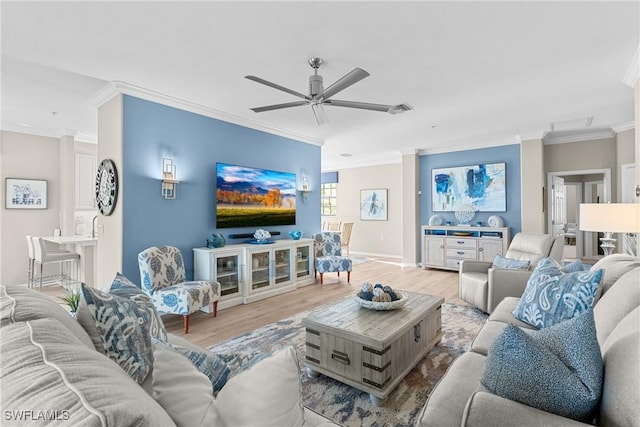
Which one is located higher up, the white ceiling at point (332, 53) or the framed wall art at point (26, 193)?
the white ceiling at point (332, 53)

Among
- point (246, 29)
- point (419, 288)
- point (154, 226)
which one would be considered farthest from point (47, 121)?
point (419, 288)

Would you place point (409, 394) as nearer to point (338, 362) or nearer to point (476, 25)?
point (338, 362)

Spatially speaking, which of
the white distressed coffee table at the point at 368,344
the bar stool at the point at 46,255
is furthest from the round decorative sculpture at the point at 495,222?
the bar stool at the point at 46,255

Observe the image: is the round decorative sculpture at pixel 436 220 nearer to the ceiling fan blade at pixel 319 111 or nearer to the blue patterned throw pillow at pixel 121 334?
the ceiling fan blade at pixel 319 111

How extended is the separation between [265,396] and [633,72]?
13.8 feet

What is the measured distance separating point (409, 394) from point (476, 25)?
2.66 m

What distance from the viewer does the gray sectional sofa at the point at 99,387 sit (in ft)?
1.63

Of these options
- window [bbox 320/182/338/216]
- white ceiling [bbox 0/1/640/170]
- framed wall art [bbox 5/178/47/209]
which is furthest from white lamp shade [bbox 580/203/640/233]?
framed wall art [bbox 5/178/47/209]

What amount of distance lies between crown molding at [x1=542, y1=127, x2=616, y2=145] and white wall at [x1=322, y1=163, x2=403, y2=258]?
126 inches

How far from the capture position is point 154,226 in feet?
12.0

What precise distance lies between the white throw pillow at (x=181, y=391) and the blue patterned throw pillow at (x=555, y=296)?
6.56ft

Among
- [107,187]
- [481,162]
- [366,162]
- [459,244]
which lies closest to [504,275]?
[459,244]

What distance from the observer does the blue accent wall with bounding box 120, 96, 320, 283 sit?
345cm

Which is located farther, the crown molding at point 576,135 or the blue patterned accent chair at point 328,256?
the crown molding at point 576,135
